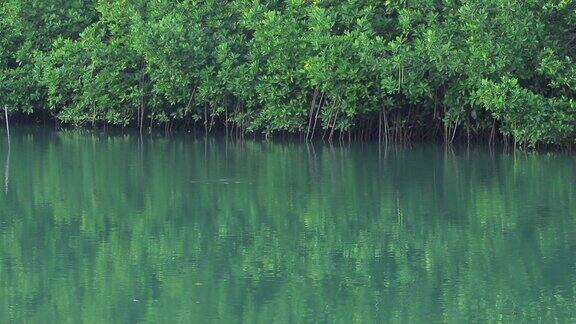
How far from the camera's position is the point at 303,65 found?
23266mm

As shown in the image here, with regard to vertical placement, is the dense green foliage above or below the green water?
above

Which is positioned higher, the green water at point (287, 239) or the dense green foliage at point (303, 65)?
the dense green foliage at point (303, 65)

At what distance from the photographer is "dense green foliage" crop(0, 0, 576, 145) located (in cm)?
2073

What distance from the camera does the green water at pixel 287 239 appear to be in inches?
366

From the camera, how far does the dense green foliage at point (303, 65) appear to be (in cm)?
2073

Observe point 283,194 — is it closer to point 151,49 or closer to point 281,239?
point 281,239

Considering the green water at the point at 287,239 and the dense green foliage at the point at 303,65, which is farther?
the dense green foliage at the point at 303,65

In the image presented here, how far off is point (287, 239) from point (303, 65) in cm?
1137

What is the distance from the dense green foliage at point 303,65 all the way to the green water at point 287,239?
5.23 ft

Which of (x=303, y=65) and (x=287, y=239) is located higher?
(x=303, y=65)

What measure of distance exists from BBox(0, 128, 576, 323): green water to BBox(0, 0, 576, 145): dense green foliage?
1.59m

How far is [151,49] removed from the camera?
80.9 feet

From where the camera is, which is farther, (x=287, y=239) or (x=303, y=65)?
(x=303, y=65)

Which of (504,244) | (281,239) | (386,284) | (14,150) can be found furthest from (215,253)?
(14,150)
